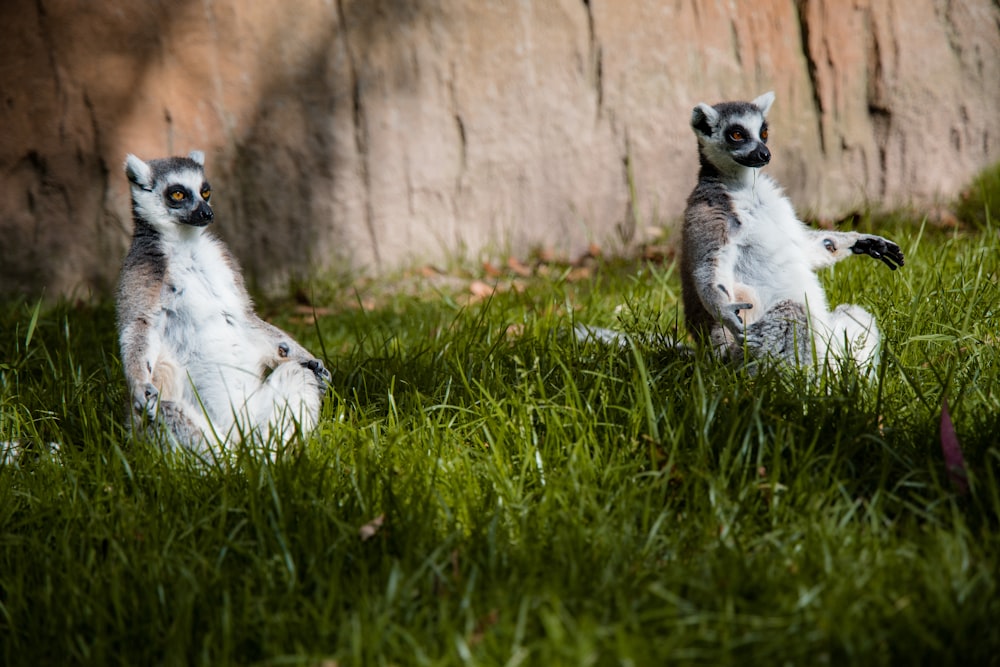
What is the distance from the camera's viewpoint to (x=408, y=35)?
6.08 metres

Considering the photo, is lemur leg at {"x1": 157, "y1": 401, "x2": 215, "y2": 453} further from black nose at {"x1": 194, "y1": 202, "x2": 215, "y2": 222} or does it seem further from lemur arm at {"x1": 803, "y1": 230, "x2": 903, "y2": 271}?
lemur arm at {"x1": 803, "y1": 230, "x2": 903, "y2": 271}

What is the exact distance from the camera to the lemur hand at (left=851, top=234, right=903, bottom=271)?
355 cm

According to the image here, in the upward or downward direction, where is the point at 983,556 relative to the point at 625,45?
downward

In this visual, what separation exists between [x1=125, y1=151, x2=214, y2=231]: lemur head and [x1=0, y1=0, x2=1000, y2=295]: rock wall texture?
245 cm

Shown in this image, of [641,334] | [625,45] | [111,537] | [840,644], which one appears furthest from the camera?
[625,45]

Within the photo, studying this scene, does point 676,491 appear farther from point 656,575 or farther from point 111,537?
point 111,537

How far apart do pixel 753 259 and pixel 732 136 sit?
0.46 m

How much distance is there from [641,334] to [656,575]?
1.53 m

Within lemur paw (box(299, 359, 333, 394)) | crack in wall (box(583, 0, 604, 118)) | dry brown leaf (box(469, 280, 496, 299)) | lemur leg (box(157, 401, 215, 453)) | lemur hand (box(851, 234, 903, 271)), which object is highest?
crack in wall (box(583, 0, 604, 118))

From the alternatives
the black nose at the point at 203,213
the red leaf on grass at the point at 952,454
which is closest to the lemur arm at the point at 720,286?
the red leaf on grass at the point at 952,454

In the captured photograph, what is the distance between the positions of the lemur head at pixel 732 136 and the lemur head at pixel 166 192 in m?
1.87

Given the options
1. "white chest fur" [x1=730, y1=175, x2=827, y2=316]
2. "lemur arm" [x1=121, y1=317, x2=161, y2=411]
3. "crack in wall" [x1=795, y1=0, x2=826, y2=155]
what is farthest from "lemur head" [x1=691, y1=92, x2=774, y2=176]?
"crack in wall" [x1=795, y1=0, x2=826, y2=155]

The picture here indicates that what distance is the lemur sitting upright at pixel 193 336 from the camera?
3135 millimetres

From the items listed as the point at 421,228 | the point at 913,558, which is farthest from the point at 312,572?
the point at 421,228
